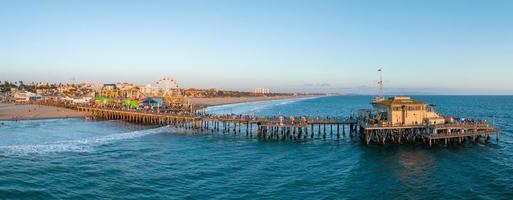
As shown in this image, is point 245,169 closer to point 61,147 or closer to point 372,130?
point 372,130

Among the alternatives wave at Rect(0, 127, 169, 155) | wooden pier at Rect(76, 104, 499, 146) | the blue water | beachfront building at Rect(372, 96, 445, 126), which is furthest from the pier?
wave at Rect(0, 127, 169, 155)

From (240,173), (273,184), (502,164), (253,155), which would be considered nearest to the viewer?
(273,184)

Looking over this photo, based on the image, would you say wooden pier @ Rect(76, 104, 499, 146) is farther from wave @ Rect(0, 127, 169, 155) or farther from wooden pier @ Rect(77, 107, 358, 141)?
wave @ Rect(0, 127, 169, 155)

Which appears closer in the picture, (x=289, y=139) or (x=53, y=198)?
(x=53, y=198)

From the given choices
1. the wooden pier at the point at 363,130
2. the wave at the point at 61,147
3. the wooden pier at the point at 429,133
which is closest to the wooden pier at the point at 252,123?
the wooden pier at the point at 363,130

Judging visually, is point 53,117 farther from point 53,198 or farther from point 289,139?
point 53,198

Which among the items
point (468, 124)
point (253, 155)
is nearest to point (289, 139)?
point (253, 155)

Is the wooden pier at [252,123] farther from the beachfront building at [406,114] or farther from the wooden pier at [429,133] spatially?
the beachfront building at [406,114]
